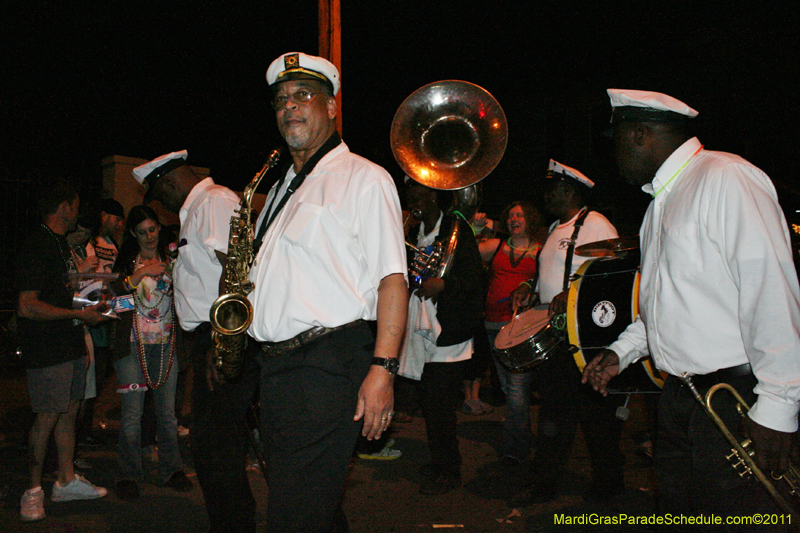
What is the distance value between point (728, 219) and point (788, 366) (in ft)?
1.81

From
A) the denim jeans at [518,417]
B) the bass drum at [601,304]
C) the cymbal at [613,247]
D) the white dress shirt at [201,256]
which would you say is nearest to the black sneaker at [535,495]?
the denim jeans at [518,417]

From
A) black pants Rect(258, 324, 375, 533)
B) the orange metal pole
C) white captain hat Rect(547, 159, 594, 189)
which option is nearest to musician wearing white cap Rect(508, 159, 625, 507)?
white captain hat Rect(547, 159, 594, 189)

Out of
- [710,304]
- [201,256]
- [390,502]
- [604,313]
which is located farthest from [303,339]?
[390,502]

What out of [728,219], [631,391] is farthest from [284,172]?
[631,391]

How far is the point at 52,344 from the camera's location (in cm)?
435

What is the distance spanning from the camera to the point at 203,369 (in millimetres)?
3531

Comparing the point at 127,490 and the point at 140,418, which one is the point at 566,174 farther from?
the point at 127,490

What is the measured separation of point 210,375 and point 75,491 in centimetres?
215

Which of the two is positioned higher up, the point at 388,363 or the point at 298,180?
the point at 298,180

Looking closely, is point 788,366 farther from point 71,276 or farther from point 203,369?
point 71,276

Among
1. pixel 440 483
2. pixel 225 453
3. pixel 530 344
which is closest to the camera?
pixel 225 453

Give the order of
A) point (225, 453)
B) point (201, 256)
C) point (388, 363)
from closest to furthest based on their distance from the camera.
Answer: point (388, 363), point (225, 453), point (201, 256)

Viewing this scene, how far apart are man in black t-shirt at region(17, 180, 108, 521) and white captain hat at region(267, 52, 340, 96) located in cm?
266

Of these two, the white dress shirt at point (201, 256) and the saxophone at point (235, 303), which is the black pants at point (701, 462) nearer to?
the saxophone at point (235, 303)
